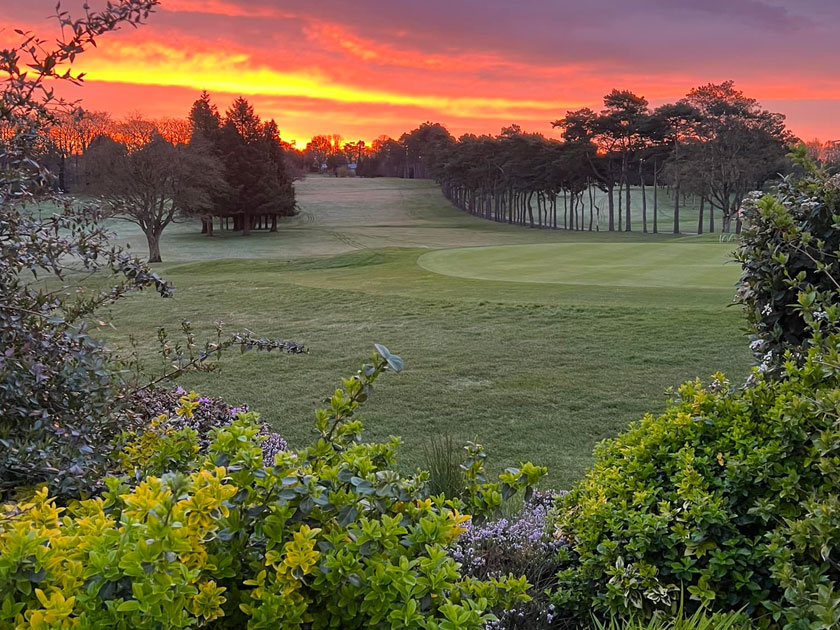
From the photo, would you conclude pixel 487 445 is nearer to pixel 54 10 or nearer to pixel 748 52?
pixel 54 10

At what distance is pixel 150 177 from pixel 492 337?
109 feet

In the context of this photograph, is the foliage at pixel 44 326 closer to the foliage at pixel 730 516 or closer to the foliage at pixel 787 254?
the foliage at pixel 730 516

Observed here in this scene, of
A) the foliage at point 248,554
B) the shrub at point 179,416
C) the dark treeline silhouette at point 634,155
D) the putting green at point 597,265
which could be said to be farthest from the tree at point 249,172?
the foliage at point 248,554

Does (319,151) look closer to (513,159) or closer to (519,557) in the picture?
(513,159)

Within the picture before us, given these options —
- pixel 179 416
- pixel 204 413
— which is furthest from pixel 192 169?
pixel 179 416

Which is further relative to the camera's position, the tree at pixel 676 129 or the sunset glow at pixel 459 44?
the tree at pixel 676 129

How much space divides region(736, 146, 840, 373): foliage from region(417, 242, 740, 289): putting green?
11.8m

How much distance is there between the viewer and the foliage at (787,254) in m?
3.74

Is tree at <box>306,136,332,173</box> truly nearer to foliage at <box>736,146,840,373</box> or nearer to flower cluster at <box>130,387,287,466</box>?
flower cluster at <box>130,387,287,466</box>

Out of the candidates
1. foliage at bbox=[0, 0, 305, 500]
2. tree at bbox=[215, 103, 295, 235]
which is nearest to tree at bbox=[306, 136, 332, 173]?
tree at bbox=[215, 103, 295, 235]

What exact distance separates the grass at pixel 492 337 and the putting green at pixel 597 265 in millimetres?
98

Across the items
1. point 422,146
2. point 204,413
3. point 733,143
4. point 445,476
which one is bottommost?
point 445,476

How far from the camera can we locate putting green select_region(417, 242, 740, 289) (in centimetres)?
1689

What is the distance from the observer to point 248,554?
1868 mm
